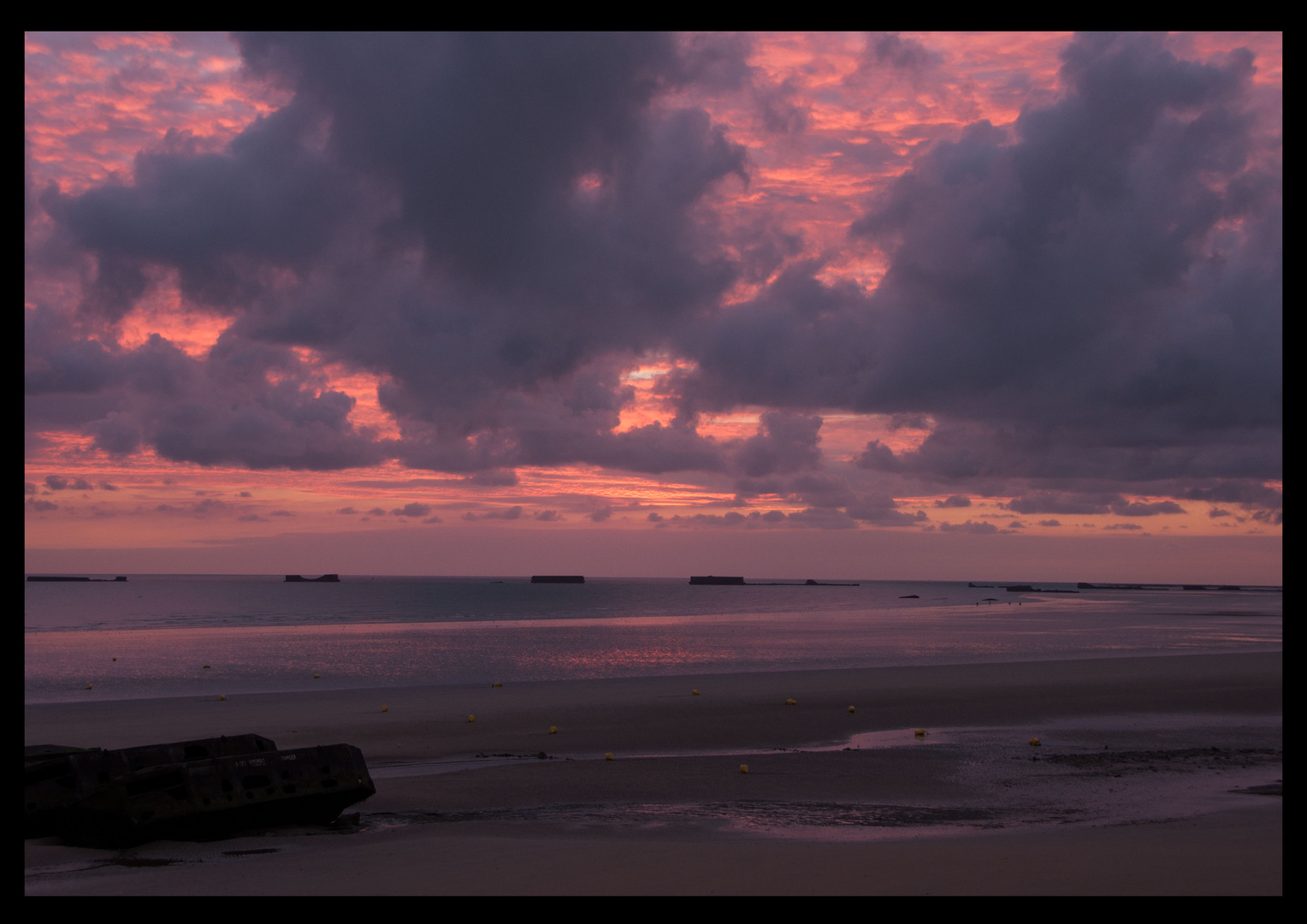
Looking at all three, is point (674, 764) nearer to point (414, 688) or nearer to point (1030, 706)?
point (1030, 706)

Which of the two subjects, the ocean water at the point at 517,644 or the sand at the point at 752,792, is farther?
the ocean water at the point at 517,644

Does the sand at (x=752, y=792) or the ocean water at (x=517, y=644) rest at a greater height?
the sand at (x=752, y=792)

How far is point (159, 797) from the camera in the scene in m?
12.0

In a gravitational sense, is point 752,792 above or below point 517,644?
above

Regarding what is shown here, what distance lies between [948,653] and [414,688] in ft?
84.7

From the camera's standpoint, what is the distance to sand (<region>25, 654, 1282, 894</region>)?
403 inches

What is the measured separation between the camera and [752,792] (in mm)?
15492

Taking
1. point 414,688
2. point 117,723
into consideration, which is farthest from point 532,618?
point 117,723

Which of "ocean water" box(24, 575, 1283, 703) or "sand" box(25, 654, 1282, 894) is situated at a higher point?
"sand" box(25, 654, 1282, 894)

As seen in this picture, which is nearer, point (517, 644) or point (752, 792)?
point (752, 792)

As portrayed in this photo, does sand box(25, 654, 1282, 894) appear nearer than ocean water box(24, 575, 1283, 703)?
Yes

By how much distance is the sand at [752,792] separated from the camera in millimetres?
10242
